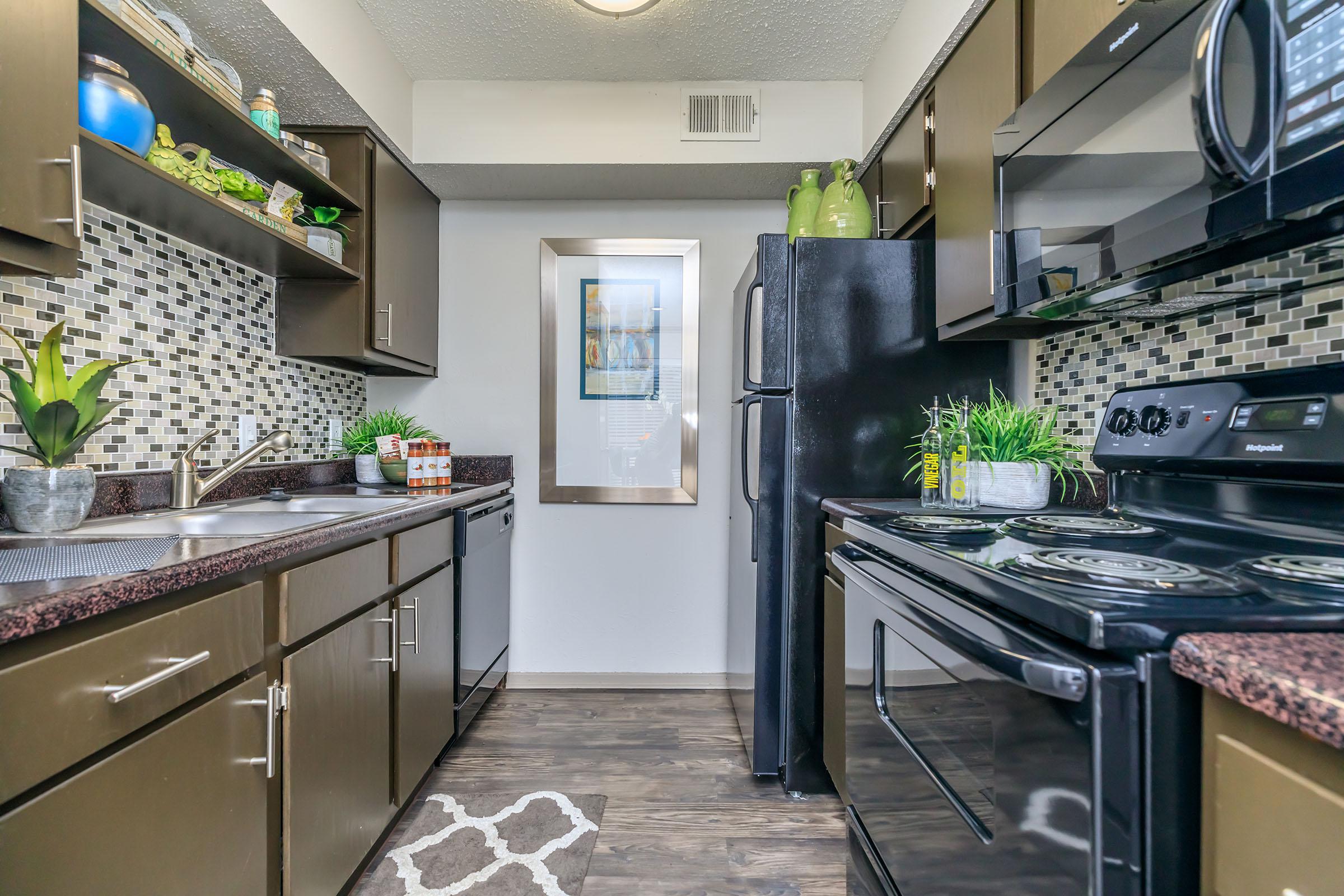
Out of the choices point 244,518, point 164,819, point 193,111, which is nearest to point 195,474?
point 244,518

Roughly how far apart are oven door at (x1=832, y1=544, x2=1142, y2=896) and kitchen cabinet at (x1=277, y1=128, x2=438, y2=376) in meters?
1.88

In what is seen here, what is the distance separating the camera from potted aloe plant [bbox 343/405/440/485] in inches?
97.4

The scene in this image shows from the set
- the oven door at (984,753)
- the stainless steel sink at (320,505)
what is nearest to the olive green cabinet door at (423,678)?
the stainless steel sink at (320,505)

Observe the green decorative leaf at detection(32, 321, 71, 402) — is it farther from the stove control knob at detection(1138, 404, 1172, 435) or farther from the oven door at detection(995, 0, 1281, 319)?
the stove control knob at detection(1138, 404, 1172, 435)

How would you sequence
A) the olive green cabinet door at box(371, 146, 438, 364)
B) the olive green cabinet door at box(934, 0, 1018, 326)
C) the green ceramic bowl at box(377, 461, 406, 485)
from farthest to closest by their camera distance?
1. the green ceramic bowl at box(377, 461, 406, 485)
2. the olive green cabinet door at box(371, 146, 438, 364)
3. the olive green cabinet door at box(934, 0, 1018, 326)

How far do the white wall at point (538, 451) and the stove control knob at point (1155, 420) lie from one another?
1.72m

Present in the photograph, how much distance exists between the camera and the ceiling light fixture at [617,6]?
1778 millimetres

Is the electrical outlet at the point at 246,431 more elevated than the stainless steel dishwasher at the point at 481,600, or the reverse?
the electrical outlet at the point at 246,431

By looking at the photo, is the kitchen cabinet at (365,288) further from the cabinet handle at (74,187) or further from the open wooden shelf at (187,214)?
the cabinet handle at (74,187)

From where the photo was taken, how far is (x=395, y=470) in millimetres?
2393

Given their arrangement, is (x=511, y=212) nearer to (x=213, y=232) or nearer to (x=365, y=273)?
(x=365, y=273)

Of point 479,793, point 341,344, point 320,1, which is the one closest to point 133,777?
point 479,793

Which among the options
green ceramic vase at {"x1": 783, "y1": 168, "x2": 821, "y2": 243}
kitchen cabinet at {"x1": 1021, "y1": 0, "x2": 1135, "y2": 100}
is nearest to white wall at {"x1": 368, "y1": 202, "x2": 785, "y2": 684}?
green ceramic vase at {"x1": 783, "y1": 168, "x2": 821, "y2": 243}

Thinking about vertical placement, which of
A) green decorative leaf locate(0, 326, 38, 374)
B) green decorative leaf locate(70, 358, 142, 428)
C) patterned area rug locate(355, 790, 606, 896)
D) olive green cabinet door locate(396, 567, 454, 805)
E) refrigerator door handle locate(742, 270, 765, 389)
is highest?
refrigerator door handle locate(742, 270, 765, 389)
